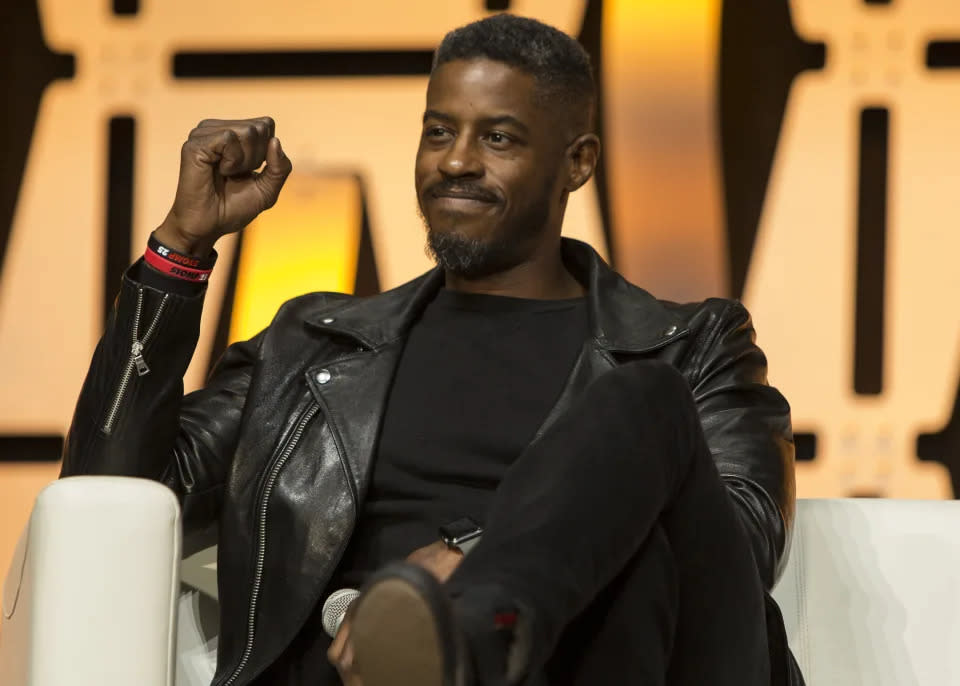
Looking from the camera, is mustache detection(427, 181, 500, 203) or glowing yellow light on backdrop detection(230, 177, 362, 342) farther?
glowing yellow light on backdrop detection(230, 177, 362, 342)

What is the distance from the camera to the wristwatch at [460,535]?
1611mm

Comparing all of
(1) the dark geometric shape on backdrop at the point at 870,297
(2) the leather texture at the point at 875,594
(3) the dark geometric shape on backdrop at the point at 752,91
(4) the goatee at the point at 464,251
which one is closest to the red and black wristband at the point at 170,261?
(4) the goatee at the point at 464,251

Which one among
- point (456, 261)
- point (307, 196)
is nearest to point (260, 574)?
point (456, 261)

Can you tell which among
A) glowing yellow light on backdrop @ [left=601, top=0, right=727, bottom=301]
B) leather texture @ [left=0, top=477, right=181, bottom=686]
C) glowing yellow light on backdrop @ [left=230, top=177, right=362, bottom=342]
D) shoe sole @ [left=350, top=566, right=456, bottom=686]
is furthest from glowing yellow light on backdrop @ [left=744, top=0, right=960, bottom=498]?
shoe sole @ [left=350, top=566, right=456, bottom=686]

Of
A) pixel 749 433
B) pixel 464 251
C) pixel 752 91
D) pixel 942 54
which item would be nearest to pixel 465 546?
pixel 749 433

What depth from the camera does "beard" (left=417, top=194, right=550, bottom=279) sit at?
203 cm

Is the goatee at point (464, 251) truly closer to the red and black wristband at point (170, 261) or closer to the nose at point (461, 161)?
the nose at point (461, 161)

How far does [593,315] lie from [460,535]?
1.57 feet

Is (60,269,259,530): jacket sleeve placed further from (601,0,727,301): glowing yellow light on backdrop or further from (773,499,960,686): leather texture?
(601,0,727,301): glowing yellow light on backdrop

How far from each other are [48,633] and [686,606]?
0.66 meters

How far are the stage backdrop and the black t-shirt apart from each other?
1.05m

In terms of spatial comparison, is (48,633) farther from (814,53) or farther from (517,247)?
(814,53)

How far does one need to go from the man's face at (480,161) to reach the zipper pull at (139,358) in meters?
0.46

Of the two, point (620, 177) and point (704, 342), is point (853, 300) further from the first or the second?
point (704, 342)
